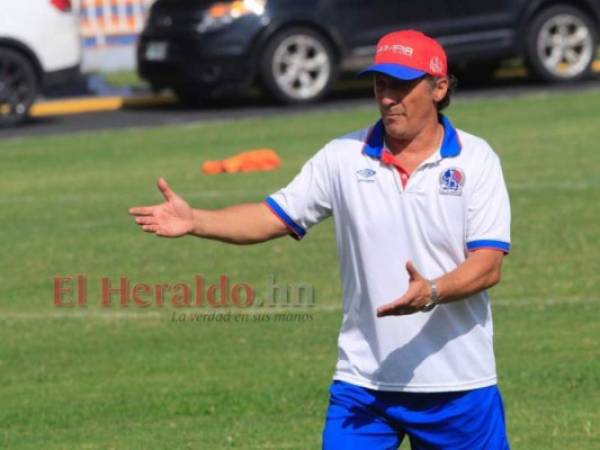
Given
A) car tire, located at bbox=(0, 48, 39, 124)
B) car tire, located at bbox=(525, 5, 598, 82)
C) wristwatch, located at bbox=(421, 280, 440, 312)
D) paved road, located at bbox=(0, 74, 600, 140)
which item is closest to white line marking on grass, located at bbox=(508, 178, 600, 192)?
paved road, located at bbox=(0, 74, 600, 140)

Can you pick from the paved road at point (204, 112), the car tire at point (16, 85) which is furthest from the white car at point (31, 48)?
the paved road at point (204, 112)

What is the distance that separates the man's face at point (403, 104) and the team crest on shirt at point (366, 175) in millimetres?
133

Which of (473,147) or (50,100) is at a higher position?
(473,147)

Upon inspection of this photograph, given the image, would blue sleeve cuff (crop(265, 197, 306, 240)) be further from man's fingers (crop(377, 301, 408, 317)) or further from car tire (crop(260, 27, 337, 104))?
car tire (crop(260, 27, 337, 104))

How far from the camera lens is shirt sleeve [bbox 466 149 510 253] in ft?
16.9

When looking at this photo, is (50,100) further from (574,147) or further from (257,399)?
(257,399)

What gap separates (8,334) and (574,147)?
724 centimetres

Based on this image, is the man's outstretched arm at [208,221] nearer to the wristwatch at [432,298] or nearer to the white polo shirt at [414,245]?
the white polo shirt at [414,245]

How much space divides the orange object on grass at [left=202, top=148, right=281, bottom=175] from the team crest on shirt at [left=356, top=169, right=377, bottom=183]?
32.4 ft

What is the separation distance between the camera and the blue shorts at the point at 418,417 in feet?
17.3

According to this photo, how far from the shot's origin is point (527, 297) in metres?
10.1

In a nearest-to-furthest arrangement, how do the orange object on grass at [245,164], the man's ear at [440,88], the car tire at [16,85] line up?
the man's ear at [440,88]
the orange object on grass at [245,164]
the car tire at [16,85]

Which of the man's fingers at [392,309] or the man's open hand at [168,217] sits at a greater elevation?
the man's open hand at [168,217]

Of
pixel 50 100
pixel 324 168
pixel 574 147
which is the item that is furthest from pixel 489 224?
pixel 50 100
